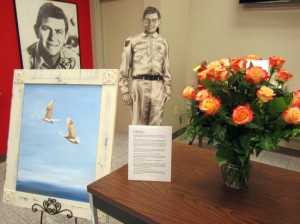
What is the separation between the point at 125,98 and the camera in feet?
7.75

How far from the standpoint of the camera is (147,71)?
7.57ft

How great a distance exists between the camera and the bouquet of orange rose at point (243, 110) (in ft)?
2.36

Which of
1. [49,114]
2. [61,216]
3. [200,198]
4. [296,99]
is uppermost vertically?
[296,99]

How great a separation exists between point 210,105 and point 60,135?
75 centimetres

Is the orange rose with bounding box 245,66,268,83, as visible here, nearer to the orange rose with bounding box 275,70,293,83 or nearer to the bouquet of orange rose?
the bouquet of orange rose

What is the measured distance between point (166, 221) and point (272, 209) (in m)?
0.35

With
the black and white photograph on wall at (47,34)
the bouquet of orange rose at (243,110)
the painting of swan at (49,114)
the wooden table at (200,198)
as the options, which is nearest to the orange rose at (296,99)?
the bouquet of orange rose at (243,110)

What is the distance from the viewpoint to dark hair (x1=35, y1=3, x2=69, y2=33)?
2.72 metres

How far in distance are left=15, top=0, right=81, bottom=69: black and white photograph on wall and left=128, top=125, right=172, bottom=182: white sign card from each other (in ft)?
7.52

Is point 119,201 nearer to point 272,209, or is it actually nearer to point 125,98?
point 272,209

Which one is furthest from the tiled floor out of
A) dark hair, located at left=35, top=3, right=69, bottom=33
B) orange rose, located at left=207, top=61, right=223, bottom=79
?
dark hair, located at left=35, top=3, right=69, bottom=33

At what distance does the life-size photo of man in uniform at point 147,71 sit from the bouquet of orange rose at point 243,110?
1.49 meters

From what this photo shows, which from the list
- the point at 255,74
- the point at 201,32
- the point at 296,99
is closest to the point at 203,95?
the point at 255,74

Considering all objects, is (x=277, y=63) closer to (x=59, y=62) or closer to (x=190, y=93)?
(x=190, y=93)
